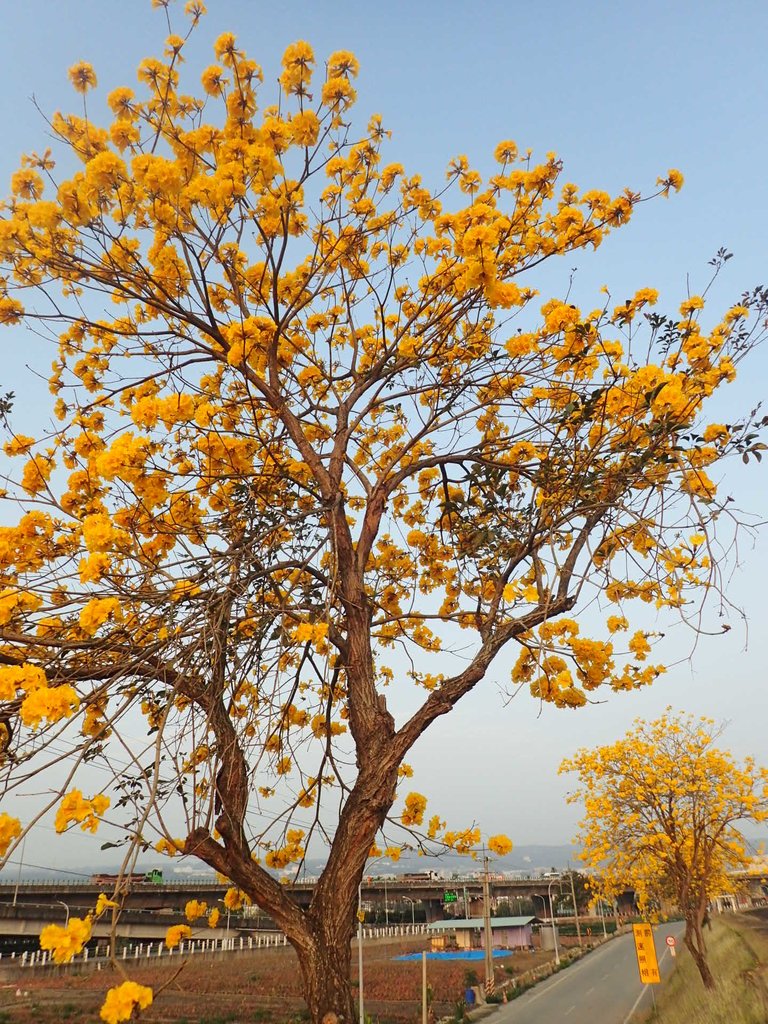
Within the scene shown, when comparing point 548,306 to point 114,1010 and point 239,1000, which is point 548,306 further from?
point 239,1000

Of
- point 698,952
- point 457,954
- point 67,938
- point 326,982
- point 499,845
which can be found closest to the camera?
point 67,938

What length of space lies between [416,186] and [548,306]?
106 cm

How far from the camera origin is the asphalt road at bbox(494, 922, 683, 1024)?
1694 centimetres

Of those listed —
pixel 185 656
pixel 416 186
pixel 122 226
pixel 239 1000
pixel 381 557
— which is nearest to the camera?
pixel 185 656

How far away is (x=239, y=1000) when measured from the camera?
20.3 meters

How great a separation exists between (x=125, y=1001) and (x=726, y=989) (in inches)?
601

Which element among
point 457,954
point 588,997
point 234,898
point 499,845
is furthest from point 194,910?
point 457,954

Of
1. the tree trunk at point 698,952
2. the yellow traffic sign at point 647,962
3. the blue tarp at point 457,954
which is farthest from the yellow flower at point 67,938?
the blue tarp at point 457,954

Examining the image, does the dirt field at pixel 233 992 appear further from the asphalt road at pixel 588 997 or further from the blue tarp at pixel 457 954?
the blue tarp at pixel 457 954

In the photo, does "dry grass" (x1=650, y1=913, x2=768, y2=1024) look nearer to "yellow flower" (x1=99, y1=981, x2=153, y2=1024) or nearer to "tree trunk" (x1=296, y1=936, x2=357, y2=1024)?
"tree trunk" (x1=296, y1=936, x2=357, y2=1024)

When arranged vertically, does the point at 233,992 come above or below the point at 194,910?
below

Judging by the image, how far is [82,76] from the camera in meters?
2.96

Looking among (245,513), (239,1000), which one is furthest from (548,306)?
(239,1000)

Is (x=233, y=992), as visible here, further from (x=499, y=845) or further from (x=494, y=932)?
Answer: (x=494, y=932)
